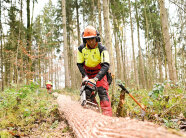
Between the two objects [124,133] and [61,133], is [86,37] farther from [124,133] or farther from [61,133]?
[124,133]

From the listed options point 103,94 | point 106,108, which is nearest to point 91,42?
point 103,94

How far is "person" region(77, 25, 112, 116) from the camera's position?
3.43 metres

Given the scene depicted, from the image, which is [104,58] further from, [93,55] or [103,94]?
[103,94]

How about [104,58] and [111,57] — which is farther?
[111,57]

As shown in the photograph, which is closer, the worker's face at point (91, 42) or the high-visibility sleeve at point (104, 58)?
the high-visibility sleeve at point (104, 58)

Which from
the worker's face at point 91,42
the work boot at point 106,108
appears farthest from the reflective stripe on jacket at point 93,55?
the work boot at point 106,108

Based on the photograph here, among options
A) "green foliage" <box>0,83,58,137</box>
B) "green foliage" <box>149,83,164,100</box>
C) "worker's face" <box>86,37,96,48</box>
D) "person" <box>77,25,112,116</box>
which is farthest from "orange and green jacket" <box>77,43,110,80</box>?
"green foliage" <box>0,83,58,137</box>

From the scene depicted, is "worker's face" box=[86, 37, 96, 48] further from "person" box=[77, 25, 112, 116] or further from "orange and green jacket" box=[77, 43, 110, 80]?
"orange and green jacket" box=[77, 43, 110, 80]

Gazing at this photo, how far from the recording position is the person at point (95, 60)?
3429 mm

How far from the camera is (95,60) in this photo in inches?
A: 144

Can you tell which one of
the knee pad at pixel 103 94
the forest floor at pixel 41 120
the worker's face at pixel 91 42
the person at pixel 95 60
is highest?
the worker's face at pixel 91 42

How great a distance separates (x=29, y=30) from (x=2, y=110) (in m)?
9.06

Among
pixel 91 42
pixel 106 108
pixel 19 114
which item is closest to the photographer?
pixel 106 108

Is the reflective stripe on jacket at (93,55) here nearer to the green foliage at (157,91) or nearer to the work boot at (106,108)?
the work boot at (106,108)
